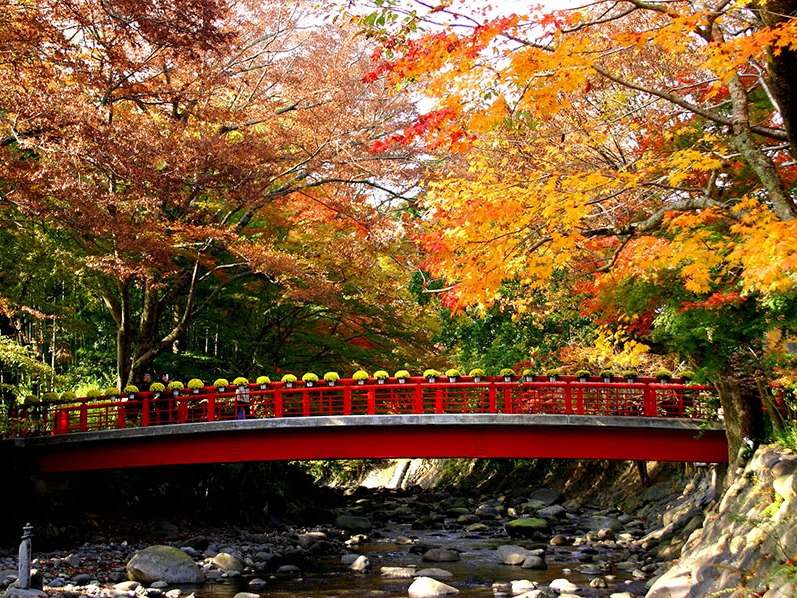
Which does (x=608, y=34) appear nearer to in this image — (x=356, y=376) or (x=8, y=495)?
(x=356, y=376)

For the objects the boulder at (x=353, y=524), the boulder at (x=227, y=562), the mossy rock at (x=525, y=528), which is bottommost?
the boulder at (x=353, y=524)

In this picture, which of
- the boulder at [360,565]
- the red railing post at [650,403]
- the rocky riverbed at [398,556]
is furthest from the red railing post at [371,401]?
the red railing post at [650,403]

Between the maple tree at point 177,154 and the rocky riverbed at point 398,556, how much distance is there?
4.78 m

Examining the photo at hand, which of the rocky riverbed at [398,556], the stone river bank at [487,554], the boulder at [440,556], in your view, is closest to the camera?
the stone river bank at [487,554]

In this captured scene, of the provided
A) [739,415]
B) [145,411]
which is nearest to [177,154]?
[145,411]

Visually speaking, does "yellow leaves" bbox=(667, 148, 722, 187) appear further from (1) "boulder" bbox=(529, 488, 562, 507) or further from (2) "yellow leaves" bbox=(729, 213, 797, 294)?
(1) "boulder" bbox=(529, 488, 562, 507)

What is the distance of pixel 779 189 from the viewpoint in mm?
8438

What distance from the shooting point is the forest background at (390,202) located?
9.19 meters

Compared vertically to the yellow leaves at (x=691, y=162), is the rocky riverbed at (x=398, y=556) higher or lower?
lower

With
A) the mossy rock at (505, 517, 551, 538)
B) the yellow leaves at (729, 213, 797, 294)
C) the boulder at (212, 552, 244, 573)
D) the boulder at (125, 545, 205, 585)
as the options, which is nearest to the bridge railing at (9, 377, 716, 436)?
the boulder at (212, 552, 244, 573)

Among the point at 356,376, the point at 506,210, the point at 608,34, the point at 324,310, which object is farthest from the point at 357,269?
the point at 506,210

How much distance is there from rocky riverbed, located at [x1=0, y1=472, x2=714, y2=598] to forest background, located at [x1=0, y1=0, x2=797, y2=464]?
3.71 meters

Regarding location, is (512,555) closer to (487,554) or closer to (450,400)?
(487,554)

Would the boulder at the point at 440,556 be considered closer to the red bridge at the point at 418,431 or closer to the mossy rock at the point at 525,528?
the red bridge at the point at 418,431
